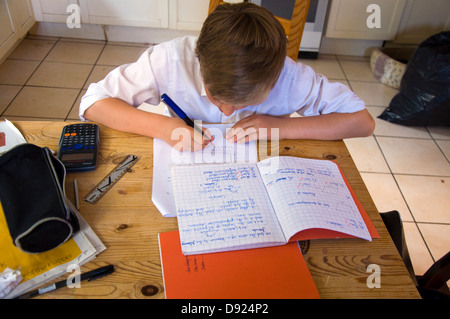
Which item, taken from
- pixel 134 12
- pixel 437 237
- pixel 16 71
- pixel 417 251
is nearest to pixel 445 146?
pixel 437 237

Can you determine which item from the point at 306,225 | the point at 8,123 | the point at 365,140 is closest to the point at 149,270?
the point at 306,225

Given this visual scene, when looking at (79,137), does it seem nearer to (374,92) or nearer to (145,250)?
(145,250)

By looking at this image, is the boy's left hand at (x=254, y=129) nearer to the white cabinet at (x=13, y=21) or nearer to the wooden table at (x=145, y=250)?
the wooden table at (x=145, y=250)

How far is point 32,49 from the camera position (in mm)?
2486

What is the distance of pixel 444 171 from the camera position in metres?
1.89

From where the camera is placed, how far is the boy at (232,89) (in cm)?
72

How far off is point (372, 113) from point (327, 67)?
564 millimetres

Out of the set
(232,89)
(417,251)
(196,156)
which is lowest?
(417,251)

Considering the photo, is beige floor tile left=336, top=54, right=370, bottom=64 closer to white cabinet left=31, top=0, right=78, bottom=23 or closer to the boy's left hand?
white cabinet left=31, top=0, right=78, bottom=23

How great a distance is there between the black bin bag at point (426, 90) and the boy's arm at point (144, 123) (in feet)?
5.30

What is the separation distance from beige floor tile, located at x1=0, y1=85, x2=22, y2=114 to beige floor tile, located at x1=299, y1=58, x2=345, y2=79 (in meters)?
1.83

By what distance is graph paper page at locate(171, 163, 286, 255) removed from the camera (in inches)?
25.0

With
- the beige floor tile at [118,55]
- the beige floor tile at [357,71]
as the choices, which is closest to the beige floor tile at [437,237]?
the beige floor tile at [357,71]

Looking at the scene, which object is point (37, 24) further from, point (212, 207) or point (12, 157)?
point (212, 207)
